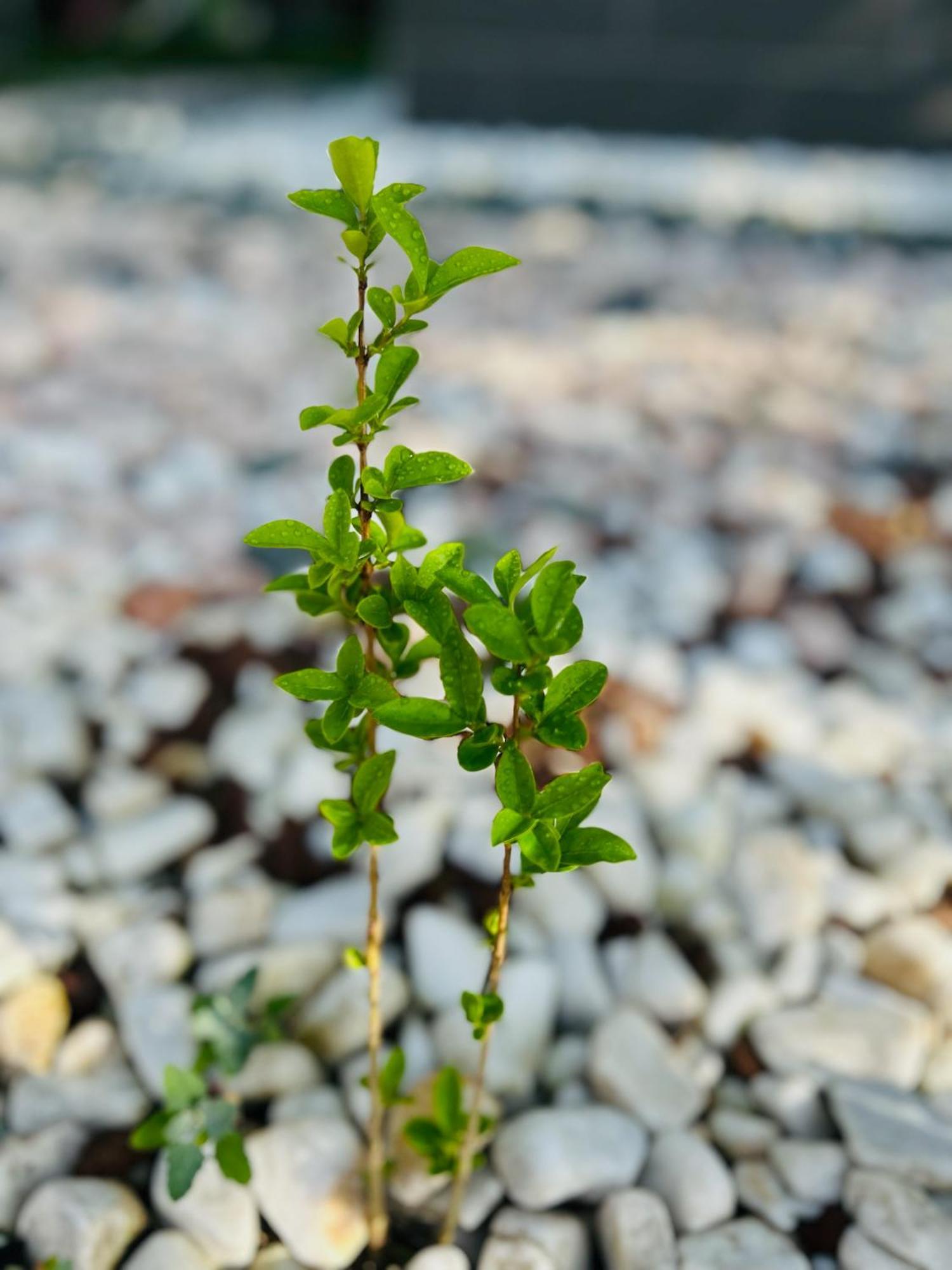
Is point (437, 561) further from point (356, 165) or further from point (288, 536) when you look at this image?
point (356, 165)

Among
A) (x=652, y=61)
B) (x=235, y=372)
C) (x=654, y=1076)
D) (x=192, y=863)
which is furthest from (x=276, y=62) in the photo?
(x=654, y=1076)

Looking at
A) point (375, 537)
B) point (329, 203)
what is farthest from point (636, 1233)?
point (329, 203)

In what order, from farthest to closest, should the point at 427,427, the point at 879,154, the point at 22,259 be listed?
1. the point at 879,154
2. the point at 22,259
3. the point at 427,427

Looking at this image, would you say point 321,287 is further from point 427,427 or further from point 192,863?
point 192,863

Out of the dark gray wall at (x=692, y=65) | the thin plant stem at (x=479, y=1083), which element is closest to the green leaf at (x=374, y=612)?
the thin plant stem at (x=479, y=1083)

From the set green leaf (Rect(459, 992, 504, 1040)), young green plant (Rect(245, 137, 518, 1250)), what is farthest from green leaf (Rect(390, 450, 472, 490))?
green leaf (Rect(459, 992, 504, 1040))

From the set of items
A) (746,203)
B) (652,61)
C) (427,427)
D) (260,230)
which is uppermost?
(652,61)

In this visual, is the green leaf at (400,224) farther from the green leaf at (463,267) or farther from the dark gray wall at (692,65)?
the dark gray wall at (692,65)
